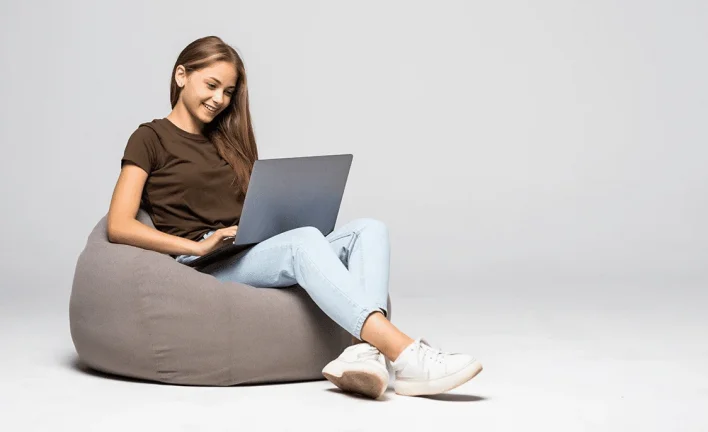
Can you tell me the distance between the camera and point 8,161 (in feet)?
18.3

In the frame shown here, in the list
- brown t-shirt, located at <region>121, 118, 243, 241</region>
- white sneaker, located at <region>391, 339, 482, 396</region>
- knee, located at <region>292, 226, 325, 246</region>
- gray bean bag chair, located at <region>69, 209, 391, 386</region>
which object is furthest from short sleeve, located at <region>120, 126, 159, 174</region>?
white sneaker, located at <region>391, 339, 482, 396</region>

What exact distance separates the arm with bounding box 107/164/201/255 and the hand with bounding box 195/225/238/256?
0.01 metres

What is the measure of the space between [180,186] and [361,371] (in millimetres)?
1004

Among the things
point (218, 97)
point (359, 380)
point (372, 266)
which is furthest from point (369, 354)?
point (218, 97)

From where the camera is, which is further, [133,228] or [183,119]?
[183,119]

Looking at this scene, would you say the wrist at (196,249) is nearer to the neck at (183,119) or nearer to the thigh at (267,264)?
the thigh at (267,264)

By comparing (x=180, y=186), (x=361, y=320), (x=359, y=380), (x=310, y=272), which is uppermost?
(x=180, y=186)

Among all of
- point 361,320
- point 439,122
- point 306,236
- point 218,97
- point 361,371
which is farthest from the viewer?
point 439,122

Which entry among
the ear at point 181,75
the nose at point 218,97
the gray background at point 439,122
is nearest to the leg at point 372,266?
the nose at point 218,97

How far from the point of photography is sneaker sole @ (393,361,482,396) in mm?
2791

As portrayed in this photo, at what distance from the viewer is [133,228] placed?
125 inches

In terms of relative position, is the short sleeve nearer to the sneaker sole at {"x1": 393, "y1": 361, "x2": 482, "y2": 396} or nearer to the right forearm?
the right forearm

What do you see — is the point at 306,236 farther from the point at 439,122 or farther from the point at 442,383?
the point at 439,122

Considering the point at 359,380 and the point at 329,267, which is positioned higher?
the point at 329,267
